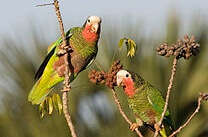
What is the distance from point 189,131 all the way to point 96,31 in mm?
2643

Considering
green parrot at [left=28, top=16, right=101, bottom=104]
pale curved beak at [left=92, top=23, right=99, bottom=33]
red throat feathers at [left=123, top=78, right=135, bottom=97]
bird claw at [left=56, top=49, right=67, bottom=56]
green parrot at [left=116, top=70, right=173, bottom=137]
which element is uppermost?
pale curved beak at [left=92, top=23, right=99, bottom=33]

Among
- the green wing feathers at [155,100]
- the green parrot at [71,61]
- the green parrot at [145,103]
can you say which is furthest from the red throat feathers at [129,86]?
the green parrot at [71,61]

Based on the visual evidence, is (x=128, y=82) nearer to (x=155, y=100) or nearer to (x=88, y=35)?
(x=155, y=100)

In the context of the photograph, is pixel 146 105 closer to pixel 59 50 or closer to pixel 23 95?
pixel 59 50

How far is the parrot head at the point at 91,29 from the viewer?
130 inches

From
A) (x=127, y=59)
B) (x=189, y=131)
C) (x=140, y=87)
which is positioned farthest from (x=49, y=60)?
(x=189, y=131)

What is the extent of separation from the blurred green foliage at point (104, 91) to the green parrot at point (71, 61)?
216 cm

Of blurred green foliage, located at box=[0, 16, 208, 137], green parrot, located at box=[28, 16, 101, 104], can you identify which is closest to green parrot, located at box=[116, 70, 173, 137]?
green parrot, located at box=[28, 16, 101, 104]

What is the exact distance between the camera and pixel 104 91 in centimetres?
586

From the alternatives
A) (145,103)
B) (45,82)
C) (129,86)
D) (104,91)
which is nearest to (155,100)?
(145,103)

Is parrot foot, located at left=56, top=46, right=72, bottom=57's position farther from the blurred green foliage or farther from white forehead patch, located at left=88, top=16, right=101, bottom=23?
the blurred green foliage

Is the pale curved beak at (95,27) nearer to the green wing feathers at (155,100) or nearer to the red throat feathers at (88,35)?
the red throat feathers at (88,35)

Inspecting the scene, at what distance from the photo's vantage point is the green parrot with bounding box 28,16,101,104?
133 inches

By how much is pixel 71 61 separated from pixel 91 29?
237 millimetres
